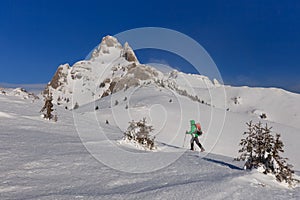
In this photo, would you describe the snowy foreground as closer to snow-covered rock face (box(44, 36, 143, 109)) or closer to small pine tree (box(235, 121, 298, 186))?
small pine tree (box(235, 121, 298, 186))

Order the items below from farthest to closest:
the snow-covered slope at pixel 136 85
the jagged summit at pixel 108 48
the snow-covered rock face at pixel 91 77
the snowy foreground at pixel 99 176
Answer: the jagged summit at pixel 108 48 < the snow-covered rock face at pixel 91 77 < the snow-covered slope at pixel 136 85 < the snowy foreground at pixel 99 176

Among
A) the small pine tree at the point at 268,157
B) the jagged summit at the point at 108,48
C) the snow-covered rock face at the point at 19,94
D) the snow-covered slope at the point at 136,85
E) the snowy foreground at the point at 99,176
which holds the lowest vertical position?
the snowy foreground at the point at 99,176

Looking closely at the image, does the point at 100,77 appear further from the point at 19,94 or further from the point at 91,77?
the point at 19,94

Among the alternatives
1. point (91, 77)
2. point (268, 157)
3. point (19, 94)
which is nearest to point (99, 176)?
point (268, 157)

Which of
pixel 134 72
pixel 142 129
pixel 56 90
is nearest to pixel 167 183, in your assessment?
pixel 142 129

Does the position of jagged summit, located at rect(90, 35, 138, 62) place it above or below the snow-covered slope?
above

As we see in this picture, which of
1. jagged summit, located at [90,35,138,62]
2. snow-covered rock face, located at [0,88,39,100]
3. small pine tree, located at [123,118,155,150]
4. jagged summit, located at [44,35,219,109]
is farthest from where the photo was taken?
jagged summit, located at [90,35,138,62]

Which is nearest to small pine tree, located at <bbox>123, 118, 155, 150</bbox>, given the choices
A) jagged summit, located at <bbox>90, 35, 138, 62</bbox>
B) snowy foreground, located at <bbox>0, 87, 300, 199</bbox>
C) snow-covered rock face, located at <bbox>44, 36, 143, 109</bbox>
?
snowy foreground, located at <bbox>0, 87, 300, 199</bbox>

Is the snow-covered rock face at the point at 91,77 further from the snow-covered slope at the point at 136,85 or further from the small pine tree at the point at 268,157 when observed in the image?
the small pine tree at the point at 268,157

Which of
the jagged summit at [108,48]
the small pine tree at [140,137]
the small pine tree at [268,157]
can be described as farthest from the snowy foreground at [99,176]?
the jagged summit at [108,48]

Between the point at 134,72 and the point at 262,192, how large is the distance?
4533cm

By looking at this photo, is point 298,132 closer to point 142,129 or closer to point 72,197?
point 142,129

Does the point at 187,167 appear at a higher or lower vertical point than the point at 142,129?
lower

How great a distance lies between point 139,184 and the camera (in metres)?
4.21
